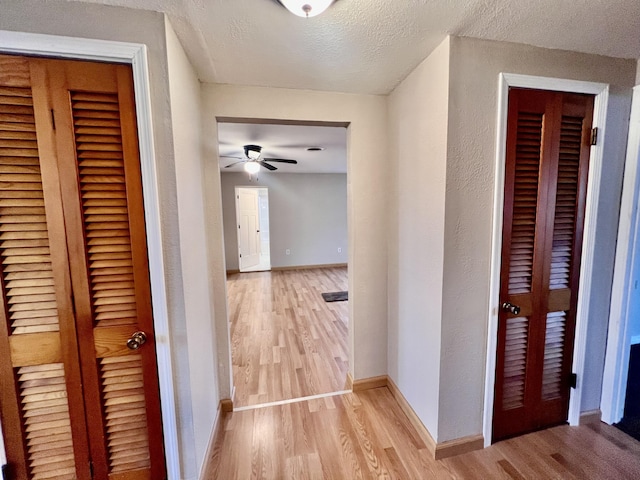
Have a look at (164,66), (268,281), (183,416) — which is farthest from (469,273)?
(268,281)

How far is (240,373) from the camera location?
238 centimetres

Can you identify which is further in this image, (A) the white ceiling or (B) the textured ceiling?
(A) the white ceiling

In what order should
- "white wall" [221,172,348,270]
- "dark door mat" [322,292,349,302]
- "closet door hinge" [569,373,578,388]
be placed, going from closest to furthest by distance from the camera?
1. "closet door hinge" [569,373,578,388]
2. "dark door mat" [322,292,349,302]
3. "white wall" [221,172,348,270]

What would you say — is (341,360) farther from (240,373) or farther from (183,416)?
(183,416)

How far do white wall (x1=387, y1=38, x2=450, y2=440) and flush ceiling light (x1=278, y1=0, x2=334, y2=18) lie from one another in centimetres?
68

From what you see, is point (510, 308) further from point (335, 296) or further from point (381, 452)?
point (335, 296)

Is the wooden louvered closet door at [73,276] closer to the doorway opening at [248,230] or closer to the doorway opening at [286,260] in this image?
the doorway opening at [286,260]

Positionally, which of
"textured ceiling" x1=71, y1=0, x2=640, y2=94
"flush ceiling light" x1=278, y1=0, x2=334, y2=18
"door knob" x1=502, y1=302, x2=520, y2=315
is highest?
"textured ceiling" x1=71, y1=0, x2=640, y2=94

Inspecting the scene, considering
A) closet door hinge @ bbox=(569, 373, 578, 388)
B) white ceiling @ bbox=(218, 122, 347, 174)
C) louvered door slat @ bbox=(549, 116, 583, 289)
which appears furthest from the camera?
white ceiling @ bbox=(218, 122, 347, 174)

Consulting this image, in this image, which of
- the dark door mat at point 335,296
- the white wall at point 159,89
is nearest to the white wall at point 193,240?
the white wall at point 159,89

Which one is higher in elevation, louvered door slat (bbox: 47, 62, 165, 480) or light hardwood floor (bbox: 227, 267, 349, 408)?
louvered door slat (bbox: 47, 62, 165, 480)

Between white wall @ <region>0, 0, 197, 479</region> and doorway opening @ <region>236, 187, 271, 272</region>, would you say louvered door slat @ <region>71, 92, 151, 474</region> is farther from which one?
doorway opening @ <region>236, 187, 271, 272</region>

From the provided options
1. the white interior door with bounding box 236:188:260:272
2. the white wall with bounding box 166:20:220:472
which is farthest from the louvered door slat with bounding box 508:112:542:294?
the white interior door with bounding box 236:188:260:272

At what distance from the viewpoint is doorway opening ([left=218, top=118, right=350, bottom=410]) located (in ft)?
7.77
